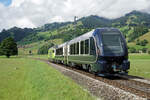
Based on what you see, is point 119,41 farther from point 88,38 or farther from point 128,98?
point 128,98

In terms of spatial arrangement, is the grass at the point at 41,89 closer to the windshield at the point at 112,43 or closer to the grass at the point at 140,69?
the windshield at the point at 112,43

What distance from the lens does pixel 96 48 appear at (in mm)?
14602

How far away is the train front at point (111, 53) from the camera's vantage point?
555 inches

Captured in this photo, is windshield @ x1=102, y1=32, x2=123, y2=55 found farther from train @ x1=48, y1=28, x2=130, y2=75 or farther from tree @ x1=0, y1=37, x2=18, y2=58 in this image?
tree @ x1=0, y1=37, x2=18, y2=58

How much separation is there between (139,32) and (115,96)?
664ft

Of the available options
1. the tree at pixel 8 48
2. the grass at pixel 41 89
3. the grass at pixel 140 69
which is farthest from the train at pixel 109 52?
the tree at pixel 8 48

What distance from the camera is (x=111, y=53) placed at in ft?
46.6

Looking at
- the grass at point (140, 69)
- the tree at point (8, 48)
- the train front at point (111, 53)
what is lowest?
the grass at point (140, 69)

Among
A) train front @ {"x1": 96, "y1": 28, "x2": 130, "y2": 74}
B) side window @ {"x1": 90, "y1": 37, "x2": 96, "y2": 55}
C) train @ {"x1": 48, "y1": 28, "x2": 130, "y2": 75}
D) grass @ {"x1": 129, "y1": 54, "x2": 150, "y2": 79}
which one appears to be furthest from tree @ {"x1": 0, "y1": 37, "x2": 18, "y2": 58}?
train front @ {"x1": 96, "y1": 28, "x2": 130, "y2": 74}

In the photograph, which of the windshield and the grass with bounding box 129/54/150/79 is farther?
the grass with bounding box 129/54/150/79

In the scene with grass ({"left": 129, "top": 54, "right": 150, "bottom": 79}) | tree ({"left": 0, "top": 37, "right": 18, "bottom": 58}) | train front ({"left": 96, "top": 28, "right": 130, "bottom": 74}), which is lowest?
grass ({"left": 129, "top": 54, "right": 150, "bottom": 79})

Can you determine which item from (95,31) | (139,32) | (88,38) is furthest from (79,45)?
(139,32)

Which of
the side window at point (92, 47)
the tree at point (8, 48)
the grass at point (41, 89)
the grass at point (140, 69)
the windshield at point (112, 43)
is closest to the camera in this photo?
the grass at point (41, 89)

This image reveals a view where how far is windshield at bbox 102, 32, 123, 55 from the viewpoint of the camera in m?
14.3
